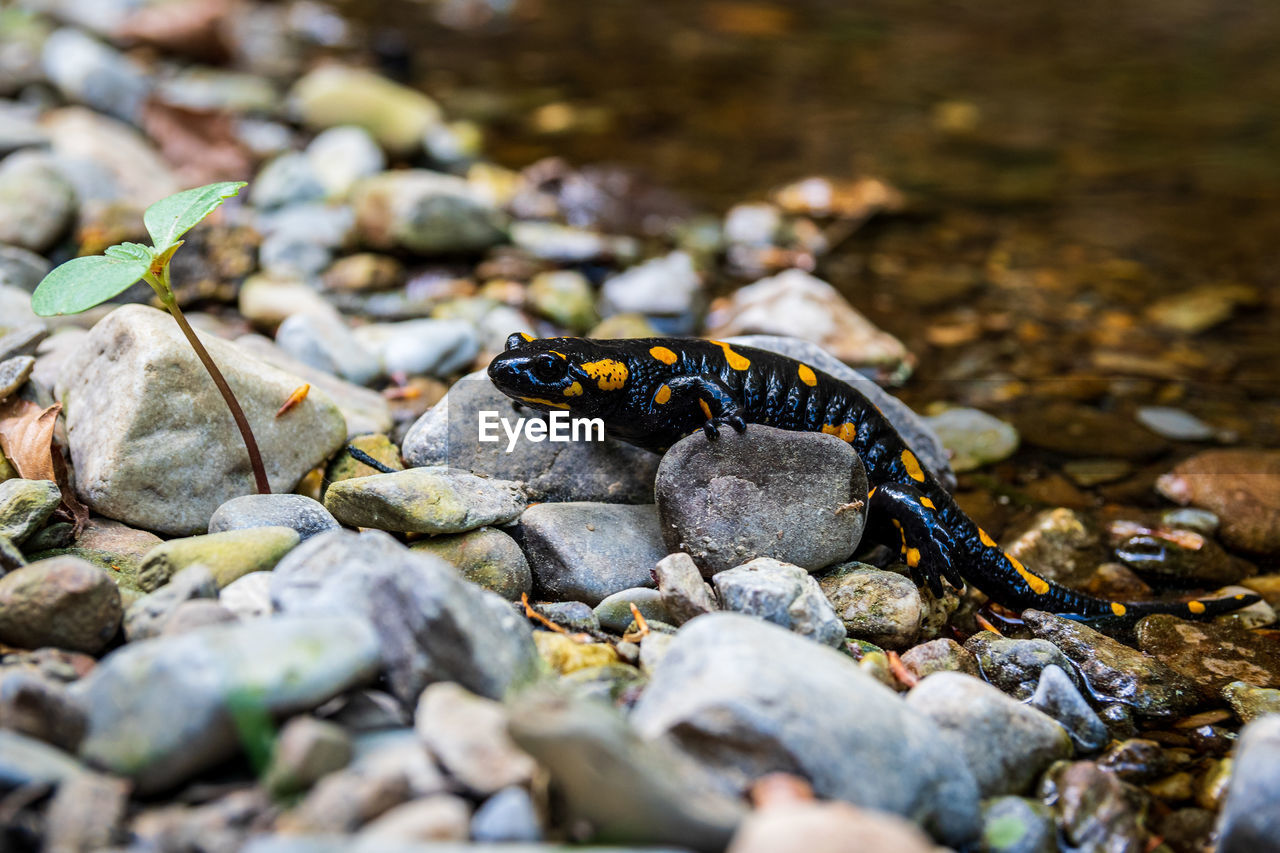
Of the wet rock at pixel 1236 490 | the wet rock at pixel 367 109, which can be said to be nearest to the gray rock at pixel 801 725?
the wet rock at pixel 1236 490

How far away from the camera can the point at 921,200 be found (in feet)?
26.9

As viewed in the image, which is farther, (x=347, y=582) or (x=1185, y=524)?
(x=1185, y=524)

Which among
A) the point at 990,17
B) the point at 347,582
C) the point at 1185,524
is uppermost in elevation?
the point at 990,17

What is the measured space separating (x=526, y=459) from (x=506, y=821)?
76.8 inches

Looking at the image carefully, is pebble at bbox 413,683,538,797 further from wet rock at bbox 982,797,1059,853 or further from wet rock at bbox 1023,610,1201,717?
wet rock at bbox 1023,610,1201,717

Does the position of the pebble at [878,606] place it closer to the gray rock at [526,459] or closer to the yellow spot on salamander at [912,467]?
the yellow spot on salamander at [912,467]

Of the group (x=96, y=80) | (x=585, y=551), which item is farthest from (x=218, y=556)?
(x=96, y=80)

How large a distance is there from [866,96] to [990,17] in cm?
491

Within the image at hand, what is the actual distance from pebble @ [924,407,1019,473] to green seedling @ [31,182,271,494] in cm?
338

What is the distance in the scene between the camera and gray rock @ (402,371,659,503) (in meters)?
3.83

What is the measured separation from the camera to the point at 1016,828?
258cm

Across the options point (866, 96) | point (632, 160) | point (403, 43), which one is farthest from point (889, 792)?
point (403, 43)

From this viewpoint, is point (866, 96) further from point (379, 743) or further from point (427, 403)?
point (379, 743)

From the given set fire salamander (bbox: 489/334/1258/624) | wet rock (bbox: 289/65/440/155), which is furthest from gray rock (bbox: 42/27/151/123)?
fire salamander (bbox: 489/334/1258/624)
